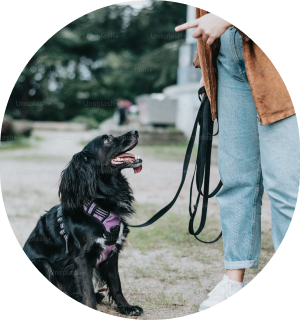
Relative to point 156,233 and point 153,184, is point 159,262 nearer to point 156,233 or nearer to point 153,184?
point 156,233

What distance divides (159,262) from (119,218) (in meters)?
0.87

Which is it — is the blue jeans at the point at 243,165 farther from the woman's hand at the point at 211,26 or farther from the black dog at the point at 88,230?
the black dog at the point at 88,230

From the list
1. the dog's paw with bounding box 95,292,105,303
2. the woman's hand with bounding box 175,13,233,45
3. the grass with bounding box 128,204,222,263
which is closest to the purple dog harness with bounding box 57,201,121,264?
the dog's paw with bounding box 95,292,105,303

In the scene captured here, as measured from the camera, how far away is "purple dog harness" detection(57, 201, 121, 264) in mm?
2178

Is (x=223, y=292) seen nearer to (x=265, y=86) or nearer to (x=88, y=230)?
(x=88, y=230)

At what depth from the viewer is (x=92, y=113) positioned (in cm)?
2408

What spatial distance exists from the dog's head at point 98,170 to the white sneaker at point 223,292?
81 centimetres

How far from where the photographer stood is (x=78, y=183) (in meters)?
2.25

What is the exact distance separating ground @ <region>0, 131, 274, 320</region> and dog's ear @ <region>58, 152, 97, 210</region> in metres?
0.37

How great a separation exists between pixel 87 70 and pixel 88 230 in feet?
80.0

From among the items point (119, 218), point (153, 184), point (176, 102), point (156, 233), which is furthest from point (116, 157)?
point (176, 102)

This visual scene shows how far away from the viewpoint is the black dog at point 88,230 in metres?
2.14

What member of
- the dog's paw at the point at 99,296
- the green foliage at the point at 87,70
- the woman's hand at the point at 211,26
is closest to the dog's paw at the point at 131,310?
the dog's paw at the point at 99,296

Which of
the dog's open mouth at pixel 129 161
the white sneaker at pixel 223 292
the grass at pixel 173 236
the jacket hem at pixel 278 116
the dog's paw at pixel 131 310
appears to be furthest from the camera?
the grass at pixel 173 236
